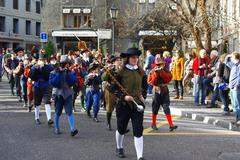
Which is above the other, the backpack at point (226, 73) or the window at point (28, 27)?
the window at point (28, 27)

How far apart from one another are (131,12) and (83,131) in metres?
31.6

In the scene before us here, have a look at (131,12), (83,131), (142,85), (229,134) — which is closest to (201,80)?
(229,134)

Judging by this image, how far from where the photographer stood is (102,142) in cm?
951

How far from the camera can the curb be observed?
1161 cm

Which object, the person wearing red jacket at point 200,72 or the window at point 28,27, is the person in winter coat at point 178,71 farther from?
the window at point 28,27

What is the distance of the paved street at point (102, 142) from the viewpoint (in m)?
8.25

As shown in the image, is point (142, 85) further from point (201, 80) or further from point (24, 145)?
point (201, 80)

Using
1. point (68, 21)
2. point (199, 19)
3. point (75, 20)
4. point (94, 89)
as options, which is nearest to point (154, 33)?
point (75, 20)

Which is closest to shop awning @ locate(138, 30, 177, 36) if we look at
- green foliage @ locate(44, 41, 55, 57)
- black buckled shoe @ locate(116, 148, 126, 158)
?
green foliage @ locate(44, 41, 55, 57)

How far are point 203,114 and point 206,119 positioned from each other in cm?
72

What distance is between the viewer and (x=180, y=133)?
10844mm

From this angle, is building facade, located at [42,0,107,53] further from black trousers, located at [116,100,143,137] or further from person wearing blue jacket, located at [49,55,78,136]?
black trousers, located at [116,100,143,137]

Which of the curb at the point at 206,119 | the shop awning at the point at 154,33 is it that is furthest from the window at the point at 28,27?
the curb at the point at 206,119

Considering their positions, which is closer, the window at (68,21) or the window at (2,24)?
the window at (68,21)
